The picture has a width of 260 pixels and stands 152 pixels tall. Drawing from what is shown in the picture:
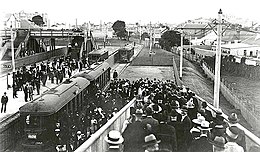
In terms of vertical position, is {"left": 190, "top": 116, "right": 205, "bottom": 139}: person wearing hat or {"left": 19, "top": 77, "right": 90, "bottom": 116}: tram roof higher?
{"left": 190, "top": 116, "right": 205, "bottom": 139}: person wearing hat

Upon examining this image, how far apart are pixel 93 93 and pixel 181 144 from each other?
15000 mm

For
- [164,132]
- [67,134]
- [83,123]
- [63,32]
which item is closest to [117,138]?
[164,132]

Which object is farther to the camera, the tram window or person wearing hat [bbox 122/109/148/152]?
the tram window

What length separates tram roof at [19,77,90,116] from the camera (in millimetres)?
13305

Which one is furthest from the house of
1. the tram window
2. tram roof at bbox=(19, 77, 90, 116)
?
the tram window

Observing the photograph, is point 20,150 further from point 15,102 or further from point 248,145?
point 248,145

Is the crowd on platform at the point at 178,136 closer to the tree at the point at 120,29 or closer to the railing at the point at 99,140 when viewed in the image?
the railing at the point at 99,140

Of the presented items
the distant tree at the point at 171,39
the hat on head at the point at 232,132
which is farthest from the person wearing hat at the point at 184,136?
the distant tree at the point at 171,39

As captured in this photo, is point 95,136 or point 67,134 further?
point 67,134

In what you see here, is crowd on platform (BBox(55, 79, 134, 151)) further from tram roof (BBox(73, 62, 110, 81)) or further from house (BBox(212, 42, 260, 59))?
house (BBox(212, 42, 260, 59))

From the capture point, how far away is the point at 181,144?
23.4 ft

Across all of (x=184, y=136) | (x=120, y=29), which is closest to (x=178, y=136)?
(x=184, y=136)

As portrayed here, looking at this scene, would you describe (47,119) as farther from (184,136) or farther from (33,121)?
(184,136)

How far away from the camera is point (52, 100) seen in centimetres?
1406
